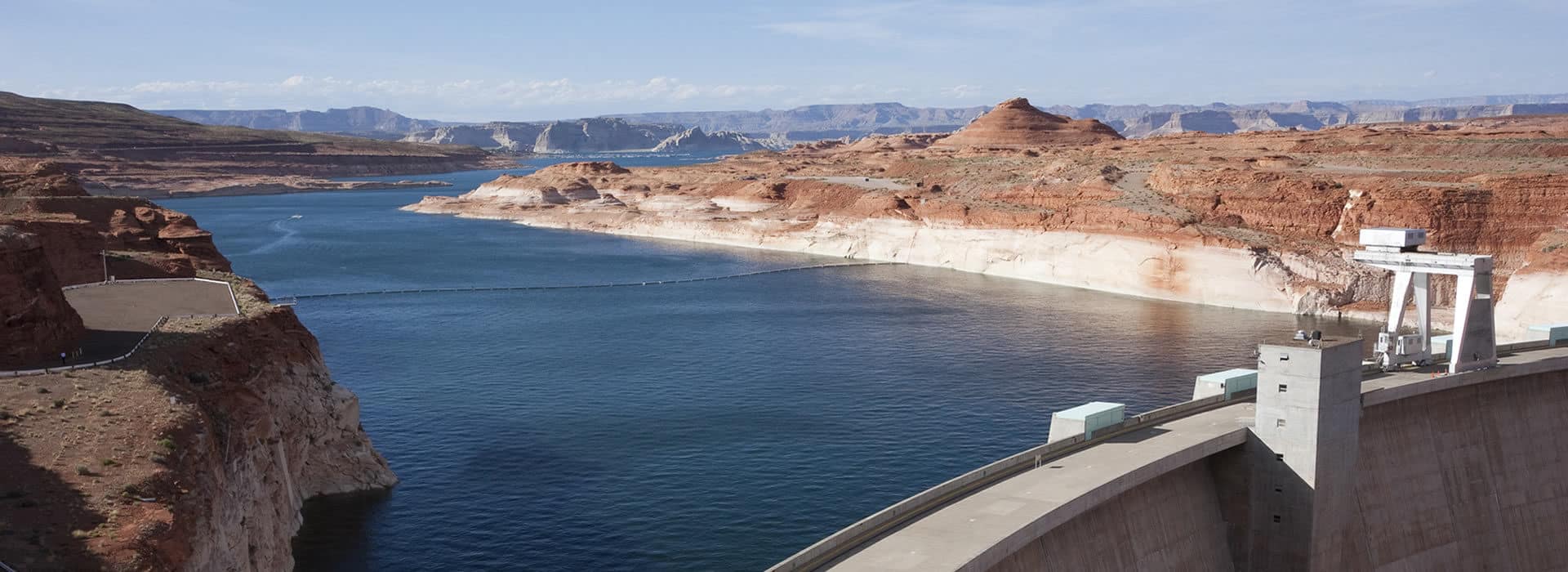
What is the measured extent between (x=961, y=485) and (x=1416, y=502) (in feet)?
60.5

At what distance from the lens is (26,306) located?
33688mm

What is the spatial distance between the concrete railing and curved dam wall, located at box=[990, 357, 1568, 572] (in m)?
2.53

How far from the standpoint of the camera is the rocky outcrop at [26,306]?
32.8 metres

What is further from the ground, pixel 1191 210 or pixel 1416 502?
pixel 1191 210

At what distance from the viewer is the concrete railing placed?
86.2 ft

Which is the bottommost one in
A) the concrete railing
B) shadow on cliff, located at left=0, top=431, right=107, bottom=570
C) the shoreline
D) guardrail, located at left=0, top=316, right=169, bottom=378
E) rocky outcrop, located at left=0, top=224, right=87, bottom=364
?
the shoreline

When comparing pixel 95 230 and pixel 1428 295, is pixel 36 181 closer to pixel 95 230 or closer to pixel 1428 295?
pixel 95 230

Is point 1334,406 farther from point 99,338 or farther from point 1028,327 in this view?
point 1028,327

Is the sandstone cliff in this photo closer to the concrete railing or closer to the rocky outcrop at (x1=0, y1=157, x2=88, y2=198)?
the rocky outcrop at (x1=0, y1=157, x2=88, y2=198)

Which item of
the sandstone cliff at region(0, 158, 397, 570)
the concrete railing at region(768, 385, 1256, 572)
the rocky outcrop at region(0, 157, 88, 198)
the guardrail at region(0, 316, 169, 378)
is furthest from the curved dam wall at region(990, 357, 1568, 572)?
the rocky outcrop at region(0, 157, 88, 198)

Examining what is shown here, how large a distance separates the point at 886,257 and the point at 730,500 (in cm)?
8923

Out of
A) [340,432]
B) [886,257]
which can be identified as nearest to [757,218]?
[886,257]

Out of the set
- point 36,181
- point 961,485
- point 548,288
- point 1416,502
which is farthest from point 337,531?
point 548,288

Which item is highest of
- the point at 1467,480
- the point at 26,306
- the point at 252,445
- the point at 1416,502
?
the point at 26,306
